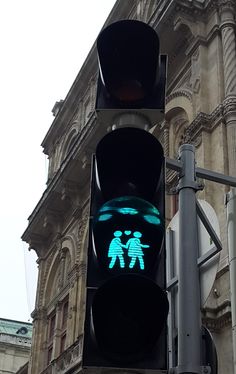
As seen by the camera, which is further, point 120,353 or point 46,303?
point 46,303

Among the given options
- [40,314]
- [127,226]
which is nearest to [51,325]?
[40,314]

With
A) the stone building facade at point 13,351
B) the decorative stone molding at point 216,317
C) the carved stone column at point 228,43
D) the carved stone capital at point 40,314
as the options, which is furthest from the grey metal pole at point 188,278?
the stone building facade at point 13,351

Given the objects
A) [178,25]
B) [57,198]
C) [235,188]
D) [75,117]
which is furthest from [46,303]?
[235,188]

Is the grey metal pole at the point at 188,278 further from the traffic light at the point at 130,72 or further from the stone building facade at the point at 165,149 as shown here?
the stone building facade at the point at 165,149

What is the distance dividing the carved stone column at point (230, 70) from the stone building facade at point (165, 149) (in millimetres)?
25

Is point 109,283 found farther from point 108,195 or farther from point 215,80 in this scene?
point 215,80

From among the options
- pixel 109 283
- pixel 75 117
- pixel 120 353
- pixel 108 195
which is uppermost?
pixel 75 117

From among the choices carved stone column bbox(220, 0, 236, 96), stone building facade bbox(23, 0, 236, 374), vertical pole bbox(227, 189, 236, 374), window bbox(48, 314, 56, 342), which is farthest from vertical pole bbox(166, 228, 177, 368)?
window bbox(48, 314, 56, 342)

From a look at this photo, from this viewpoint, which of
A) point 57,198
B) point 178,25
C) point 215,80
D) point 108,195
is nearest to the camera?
→ point 108,195

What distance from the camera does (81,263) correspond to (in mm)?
22531

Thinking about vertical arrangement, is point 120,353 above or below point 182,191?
below

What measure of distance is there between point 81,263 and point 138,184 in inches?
762

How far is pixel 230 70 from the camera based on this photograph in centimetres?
1658

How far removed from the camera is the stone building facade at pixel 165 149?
15289 mm
